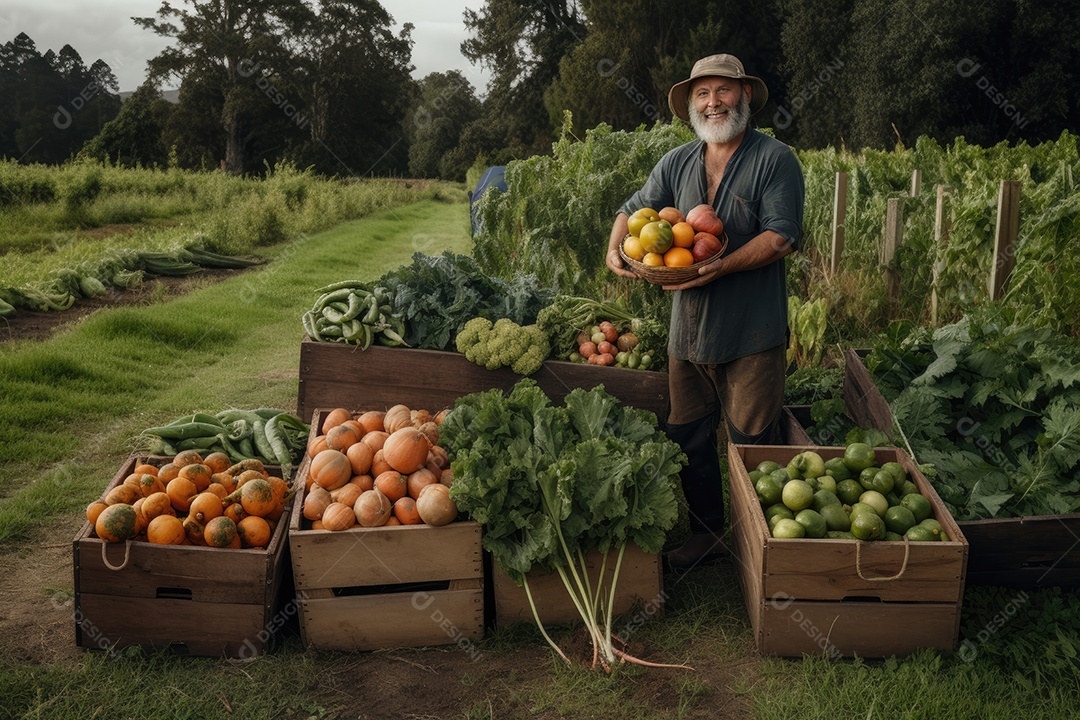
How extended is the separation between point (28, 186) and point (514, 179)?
1795 cm

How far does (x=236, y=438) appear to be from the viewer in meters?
4.86

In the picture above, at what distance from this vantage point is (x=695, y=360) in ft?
14.4

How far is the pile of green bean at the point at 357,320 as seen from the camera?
18.7ft

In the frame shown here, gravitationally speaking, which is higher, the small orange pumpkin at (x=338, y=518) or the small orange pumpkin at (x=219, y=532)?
the small orange pumpkin at (x=338, y=518)

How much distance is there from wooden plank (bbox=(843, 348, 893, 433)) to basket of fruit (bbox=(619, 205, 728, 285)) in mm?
1451

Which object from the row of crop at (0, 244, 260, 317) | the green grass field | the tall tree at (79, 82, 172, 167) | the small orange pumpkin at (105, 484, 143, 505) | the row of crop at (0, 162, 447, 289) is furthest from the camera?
the tall tree at (79, 82, 172, 167)

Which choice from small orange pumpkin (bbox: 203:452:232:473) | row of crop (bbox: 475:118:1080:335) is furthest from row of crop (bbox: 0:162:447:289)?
small orange pumpkin (bbox: 203:452:232:473)

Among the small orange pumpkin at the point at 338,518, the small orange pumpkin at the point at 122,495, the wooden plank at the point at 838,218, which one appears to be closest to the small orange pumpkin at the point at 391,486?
the small orange pumpkin at the point at 338,518

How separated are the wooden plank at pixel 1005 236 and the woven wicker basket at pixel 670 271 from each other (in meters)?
4.68

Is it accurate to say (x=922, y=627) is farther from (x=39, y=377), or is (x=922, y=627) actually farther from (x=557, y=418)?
(x=39, y=377)

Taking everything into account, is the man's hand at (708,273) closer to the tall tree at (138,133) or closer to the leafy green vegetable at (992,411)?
the leafy green vegetable at (992,411)

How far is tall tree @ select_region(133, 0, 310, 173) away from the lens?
4488cm

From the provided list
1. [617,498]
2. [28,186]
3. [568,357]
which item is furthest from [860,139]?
[617,498]

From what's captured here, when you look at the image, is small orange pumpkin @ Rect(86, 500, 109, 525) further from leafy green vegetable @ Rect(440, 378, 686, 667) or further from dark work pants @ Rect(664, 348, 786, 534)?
dark work pants @ Rect(664, 348, 786, 534)
